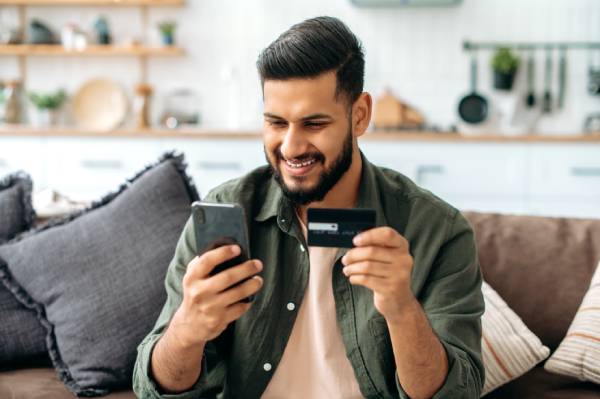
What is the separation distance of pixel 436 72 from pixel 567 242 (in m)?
2.96

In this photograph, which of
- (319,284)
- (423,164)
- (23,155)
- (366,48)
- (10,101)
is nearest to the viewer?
(319,284)

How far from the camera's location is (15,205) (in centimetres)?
207

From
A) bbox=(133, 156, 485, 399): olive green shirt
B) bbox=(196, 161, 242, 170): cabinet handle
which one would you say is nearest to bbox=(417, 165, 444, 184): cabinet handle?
bbox=(196, 161, 242, 170): cabinet handle

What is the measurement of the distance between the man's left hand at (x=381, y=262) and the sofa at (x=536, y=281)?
0.72m

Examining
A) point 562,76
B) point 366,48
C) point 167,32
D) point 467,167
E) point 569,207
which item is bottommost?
point 569,207

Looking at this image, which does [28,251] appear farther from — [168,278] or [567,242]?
[567,242]

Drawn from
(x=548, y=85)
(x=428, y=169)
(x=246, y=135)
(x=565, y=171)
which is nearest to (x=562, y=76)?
(x=548, y=85)

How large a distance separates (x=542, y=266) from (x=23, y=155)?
339 centimetres

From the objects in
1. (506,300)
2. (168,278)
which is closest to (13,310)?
(168,278)

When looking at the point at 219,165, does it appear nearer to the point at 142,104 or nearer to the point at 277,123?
the point at 142,104

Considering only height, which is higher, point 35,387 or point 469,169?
point 469,169

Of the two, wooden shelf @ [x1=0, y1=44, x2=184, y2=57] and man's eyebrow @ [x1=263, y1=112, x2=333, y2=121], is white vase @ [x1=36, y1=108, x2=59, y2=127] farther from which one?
man's eyebrow @ [x1=263, y1=112, x2=333, y2=121]

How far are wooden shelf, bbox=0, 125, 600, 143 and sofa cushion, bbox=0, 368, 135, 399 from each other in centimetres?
256

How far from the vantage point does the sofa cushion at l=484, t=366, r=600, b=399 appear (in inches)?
69.9
